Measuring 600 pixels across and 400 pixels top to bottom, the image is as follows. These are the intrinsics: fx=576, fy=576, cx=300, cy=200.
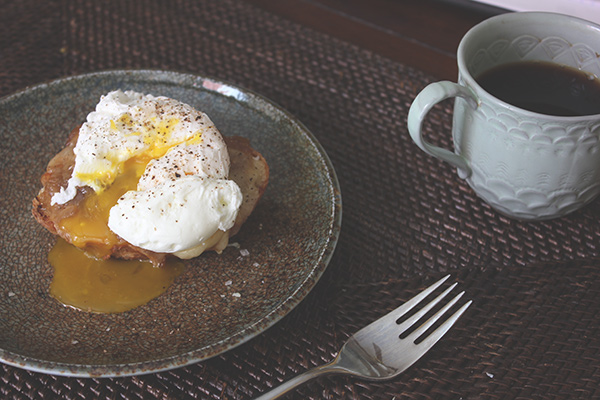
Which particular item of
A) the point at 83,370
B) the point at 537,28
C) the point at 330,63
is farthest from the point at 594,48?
the point at 83,370

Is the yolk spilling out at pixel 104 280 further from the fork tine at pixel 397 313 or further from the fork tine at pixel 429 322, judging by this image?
the fork tine at pixel 429 322

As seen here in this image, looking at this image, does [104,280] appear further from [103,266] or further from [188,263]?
[188,263]

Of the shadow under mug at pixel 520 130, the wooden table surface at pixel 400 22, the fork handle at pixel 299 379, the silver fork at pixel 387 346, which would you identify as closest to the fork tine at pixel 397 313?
the silver fork at pixel 387 346

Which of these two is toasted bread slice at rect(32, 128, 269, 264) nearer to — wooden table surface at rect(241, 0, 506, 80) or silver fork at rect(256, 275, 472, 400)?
silver fork at rect(256, 275, 472, 400)

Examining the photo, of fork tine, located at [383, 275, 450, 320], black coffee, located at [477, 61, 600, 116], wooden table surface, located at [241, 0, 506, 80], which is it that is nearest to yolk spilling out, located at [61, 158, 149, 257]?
fork tine, located at [383, 275, 450, 320]

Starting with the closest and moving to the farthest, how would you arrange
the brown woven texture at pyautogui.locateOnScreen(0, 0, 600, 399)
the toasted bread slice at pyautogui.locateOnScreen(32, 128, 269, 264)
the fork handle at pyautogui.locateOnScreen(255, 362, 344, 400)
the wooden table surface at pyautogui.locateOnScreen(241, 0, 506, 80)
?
the fork handle at pyautogui.locateOnScreen(255, 362, 344, 400)
the brown woven texture at pyautogui.locateOnScreen(0, 0, 600, 399)
the toasted bread slice at pyautogui.locateOnScreen(32, 128, 269, 264)
the wooden table surface at pyautogui.locateOnScreen(241, 0, 506, 80)

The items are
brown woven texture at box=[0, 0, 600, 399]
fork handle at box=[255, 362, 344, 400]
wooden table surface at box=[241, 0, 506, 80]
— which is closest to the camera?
fork handle at box=[255, 362, 344, 400]

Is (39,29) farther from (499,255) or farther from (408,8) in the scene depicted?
(499,255)

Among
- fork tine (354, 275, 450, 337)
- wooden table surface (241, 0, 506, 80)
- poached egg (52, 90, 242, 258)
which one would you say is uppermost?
wooden table surface (241, 0, 506, 80)
